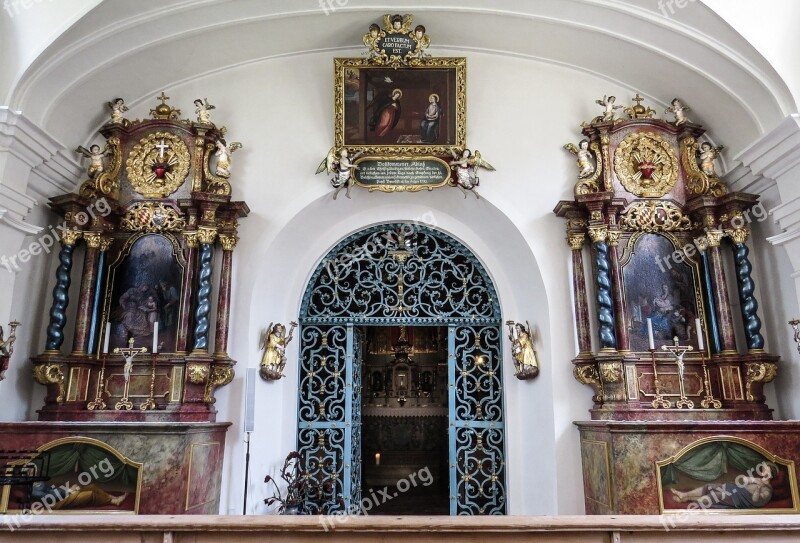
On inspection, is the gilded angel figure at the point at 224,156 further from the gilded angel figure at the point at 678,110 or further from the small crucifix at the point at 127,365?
the gilded angel figure at the point at 678,110

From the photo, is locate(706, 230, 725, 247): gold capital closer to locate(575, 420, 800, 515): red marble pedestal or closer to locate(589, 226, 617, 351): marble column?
locate(589, 226, 617, 351): marble column

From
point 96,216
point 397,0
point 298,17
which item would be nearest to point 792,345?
point 397,0

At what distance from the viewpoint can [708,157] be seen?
22.6ft

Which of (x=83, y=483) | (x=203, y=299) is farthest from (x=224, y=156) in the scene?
(x=83, y=483)

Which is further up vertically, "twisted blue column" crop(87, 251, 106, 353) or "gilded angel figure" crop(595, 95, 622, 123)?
"gilded angel figure" crop(595, 95, 622, 123)

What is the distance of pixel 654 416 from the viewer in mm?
6105

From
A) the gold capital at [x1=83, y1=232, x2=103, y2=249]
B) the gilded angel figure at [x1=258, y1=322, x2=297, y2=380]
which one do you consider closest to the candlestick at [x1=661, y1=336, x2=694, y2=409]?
the gilded angel figure at [x1=258, y1=322, x2=297, y2=380]

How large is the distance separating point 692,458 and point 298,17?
20.9ft

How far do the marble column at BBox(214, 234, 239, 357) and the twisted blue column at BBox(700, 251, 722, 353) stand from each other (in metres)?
5.45

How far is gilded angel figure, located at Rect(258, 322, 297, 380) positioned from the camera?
22.4 ft

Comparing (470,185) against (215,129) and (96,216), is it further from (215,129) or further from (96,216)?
(96,216)

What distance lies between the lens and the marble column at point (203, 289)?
21.1ft

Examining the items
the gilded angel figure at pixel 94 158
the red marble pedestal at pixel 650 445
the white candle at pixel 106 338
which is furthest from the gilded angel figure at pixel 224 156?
the red marble pedestal at pixel 650 445

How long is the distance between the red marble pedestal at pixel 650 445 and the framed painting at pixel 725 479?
7 cm
